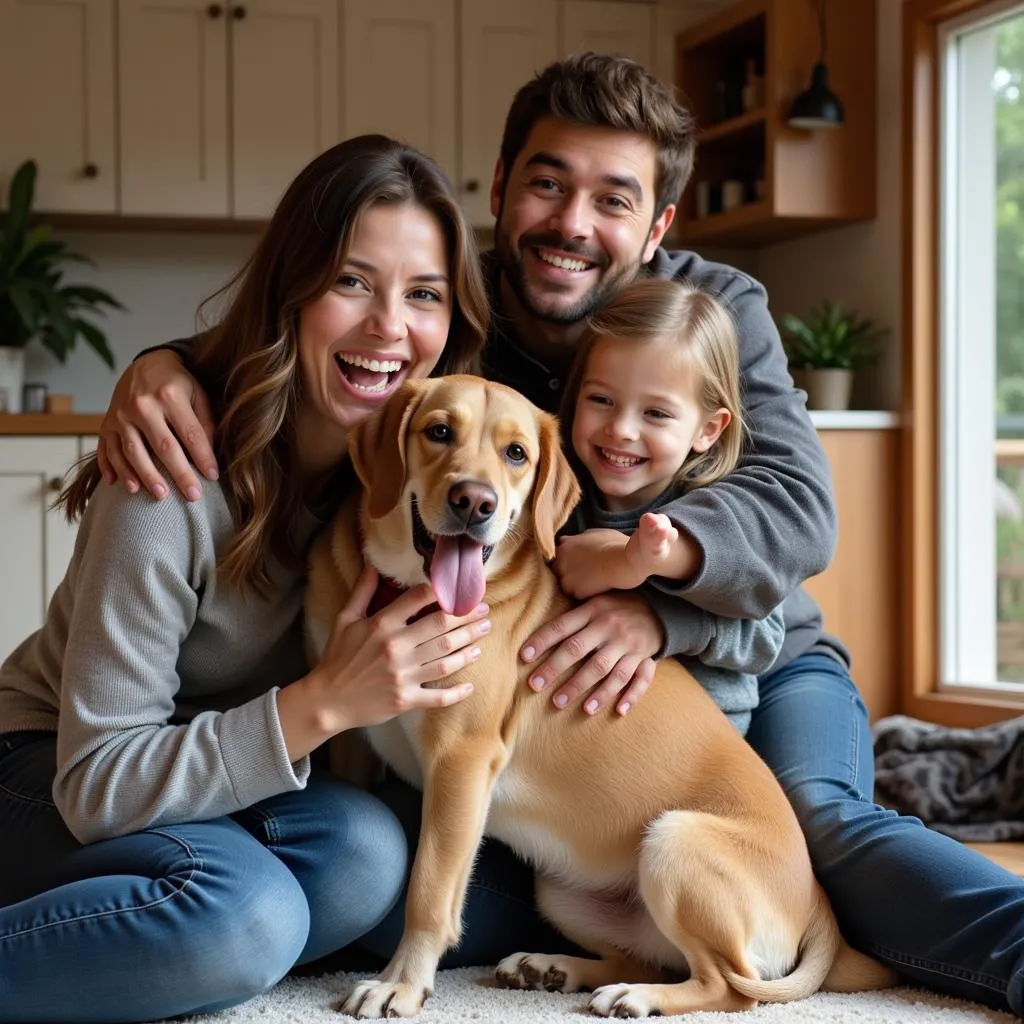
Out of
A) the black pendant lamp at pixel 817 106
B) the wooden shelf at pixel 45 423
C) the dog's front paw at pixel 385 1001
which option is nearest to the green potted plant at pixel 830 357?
the black pendant lamp at pixel 817 106

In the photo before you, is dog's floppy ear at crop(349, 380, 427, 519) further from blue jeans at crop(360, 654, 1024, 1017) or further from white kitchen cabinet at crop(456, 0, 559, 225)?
white kitchen cabinet at crop(456, 0, 559, 225)

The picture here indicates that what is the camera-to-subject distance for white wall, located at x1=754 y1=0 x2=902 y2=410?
4.19 meters

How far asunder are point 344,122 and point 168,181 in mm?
596

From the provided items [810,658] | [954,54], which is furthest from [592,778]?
[954,54]

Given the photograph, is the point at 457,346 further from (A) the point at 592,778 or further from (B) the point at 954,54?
(B) the point at 954,54

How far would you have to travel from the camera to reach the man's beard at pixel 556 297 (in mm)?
2422

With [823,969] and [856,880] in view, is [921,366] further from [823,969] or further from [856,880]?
[823,969]

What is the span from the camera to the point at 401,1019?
171 cm

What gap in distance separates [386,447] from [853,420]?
2.49m

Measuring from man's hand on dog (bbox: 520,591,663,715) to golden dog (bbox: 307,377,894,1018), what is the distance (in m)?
0.03

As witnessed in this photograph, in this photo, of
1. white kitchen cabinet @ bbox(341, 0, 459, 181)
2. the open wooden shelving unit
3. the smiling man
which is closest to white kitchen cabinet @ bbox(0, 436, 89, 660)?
white kitchen cabinet @ bbox(341, 0, 459, 181)

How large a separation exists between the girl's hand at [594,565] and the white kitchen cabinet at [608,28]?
3098 millimetres

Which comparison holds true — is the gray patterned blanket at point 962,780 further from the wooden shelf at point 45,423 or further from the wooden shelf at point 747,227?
the wooden shelf at point 45,423

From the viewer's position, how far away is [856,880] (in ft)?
6.51
